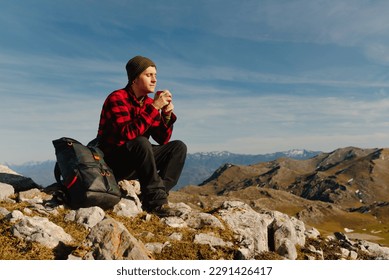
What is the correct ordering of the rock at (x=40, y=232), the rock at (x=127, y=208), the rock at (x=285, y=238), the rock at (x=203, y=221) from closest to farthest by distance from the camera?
the rock at (x=40, y=232), the rock at (x=285, y=238), the rock at (x=203, y=221), the rock at (x=127, y=208)

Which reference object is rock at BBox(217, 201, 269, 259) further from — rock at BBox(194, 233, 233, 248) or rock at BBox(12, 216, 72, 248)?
rock at BBox(12, 216, 72, 248)

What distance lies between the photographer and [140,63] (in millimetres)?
10781

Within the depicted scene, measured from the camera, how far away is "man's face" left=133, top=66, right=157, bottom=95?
426 inches

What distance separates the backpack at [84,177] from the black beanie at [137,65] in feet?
8.72

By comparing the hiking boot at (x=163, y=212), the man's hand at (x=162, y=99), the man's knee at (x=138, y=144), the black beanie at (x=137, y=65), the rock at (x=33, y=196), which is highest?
the black beanie at (x=137, y=65)

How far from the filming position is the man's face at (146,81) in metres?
10.8

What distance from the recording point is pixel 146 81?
10.9 metres

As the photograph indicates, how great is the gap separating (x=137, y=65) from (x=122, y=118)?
1757mm

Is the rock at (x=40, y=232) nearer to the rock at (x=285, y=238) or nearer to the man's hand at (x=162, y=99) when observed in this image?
the man's hand at (x=162, y=99)

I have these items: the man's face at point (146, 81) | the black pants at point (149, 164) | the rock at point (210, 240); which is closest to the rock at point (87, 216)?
the black pants at point (149, 164)

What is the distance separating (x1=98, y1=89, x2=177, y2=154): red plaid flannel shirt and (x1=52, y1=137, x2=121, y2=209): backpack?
63 cm

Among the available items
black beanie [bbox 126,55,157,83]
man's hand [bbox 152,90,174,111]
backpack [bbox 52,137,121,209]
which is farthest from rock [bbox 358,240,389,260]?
black beanie [bbox 126,55,157,83]

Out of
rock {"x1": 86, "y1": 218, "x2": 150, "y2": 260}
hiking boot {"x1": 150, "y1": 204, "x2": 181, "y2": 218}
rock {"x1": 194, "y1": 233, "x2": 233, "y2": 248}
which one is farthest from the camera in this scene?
hiking boot {"x1": 150, "y1": 204, "x2": 181, "y2": 218}
